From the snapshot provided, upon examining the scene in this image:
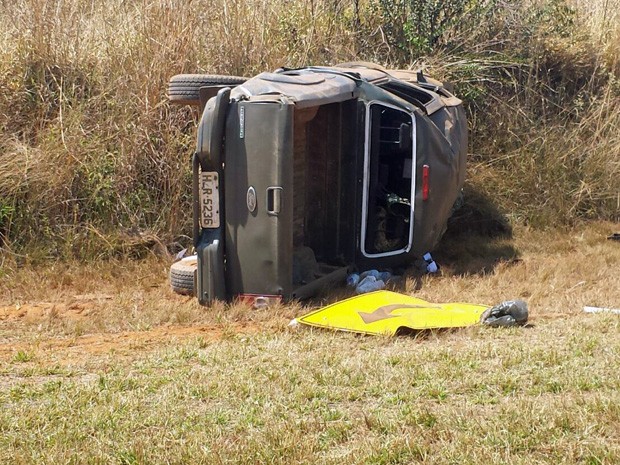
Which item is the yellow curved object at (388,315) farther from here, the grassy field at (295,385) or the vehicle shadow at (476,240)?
the vehicle shadow at (476,240)

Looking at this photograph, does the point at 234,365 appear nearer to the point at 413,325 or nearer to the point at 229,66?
the point at 413,325

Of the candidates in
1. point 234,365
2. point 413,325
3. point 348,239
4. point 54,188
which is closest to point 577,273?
point 348,239

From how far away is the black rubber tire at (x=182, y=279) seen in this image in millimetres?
8008

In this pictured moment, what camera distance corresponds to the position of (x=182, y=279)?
8031 millimetres

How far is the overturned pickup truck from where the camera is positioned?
7.36 meters

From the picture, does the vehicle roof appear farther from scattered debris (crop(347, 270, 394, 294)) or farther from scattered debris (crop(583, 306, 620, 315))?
scattered debris (crop(583, 306, 620, 315))

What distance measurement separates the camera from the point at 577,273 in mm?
8781

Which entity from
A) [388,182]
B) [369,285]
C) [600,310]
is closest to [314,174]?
[388,182]

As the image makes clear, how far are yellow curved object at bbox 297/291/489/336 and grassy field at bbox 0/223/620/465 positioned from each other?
123mm

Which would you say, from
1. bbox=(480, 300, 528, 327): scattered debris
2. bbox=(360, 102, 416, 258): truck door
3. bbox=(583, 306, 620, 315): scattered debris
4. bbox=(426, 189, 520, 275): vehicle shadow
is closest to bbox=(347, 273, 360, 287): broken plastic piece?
bbox=(360, 102, 416, 258): truck door

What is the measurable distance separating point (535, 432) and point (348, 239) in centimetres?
419

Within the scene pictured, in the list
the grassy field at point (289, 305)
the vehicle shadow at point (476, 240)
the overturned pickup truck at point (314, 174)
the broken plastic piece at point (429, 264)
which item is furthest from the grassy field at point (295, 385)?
the vehicle shadow at point (476, 240)

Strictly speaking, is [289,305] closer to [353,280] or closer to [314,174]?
[353,280]

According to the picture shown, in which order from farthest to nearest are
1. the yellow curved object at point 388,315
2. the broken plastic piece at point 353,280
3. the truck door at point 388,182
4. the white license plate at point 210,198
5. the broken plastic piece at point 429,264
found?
1. the broken plastic piece at point 429,264
2. the truck door at point 388,182
3. the broken plastic piece at point 353,280
4. the white license plate at point 210,198
5. the yellow curved object at point 388,315
